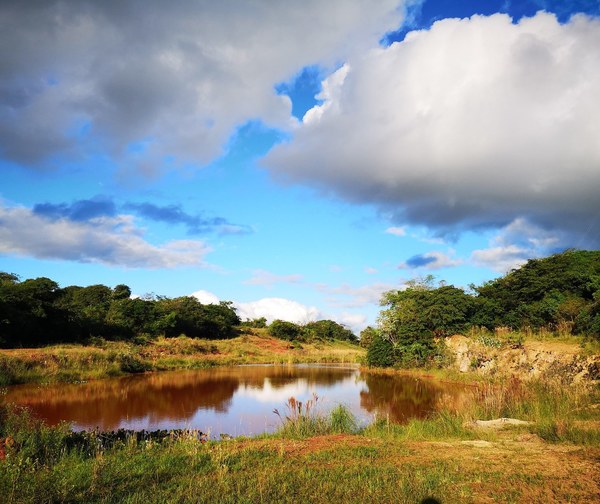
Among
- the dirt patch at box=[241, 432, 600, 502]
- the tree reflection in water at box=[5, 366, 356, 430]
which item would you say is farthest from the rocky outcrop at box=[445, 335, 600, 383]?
the dirt patch at box=[241, 432, 600, 502]

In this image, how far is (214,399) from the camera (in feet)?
65.6

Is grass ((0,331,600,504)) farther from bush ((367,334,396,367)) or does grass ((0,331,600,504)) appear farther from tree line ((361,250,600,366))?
bush ((367,334,396,367))

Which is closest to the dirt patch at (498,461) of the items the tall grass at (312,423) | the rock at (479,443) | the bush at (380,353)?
the rock at (479,443)

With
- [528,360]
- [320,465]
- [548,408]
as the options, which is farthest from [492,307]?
[320,465]

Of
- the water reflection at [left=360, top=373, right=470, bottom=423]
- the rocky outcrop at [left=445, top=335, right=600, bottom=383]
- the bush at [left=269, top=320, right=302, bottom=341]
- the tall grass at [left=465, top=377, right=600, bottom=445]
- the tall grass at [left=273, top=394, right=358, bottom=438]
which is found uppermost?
the bush at [left=269, top=320, right=302, bottom=341]

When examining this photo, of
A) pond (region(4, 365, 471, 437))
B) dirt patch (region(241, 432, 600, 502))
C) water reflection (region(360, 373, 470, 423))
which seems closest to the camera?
dirt patch (region(241, 432, 600, 502))

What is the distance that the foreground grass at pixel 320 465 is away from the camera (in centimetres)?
573

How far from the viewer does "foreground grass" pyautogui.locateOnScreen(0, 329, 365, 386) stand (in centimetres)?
2267

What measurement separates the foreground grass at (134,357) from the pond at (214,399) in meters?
1.49

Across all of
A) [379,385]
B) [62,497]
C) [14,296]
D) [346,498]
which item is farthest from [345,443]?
[14,296]

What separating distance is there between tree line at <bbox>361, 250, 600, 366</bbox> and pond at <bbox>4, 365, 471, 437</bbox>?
586 cm

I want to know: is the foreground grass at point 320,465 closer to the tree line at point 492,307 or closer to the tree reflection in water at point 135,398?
the tree reflection in water at point 135,398

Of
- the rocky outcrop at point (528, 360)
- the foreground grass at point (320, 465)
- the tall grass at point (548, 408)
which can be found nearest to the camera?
the foreground grass at point (320, 465)

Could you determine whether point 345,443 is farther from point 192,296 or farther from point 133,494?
point 192,296
